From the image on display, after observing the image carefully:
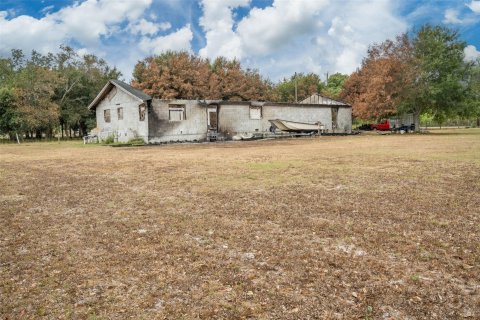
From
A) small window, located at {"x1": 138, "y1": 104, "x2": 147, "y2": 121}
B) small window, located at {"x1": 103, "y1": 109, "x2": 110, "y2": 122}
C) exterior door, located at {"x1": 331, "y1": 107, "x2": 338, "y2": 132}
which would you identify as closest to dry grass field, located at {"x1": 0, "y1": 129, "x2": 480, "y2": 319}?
small window, located at {"x1": 138, "y1": 104, "x2": 147, "y2": 121}

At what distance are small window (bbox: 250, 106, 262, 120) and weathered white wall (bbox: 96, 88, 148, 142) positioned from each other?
1031 cm

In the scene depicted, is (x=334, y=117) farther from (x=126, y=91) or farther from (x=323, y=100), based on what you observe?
(x=126, y=91)

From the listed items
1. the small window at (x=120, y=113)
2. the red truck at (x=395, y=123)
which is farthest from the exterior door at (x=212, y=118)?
the red truck at (x=395, y=123)

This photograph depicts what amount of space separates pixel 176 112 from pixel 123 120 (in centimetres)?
460

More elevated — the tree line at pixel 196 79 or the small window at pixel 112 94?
the tree line at pixel 196 79

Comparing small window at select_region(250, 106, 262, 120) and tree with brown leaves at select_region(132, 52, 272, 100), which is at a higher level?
tree with brown leaves at select_region(132, 52, 272, 100)

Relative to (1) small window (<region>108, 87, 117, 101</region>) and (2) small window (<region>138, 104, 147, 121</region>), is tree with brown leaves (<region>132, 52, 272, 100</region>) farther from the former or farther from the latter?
(2) small window (<region>138, 104, 147, 121</region>)

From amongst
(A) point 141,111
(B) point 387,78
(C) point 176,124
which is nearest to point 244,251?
(A) point 141,111

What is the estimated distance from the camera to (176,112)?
91.4 ft

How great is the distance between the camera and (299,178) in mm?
8617

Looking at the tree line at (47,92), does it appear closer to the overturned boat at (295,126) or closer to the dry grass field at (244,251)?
the overturned boat at (295,126)

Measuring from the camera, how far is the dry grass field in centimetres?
279

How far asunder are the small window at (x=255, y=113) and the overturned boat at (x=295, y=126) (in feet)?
4.92

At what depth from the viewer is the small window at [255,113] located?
1266 inches
